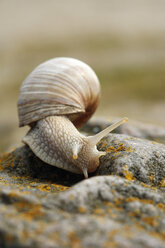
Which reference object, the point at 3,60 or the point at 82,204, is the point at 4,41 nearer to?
the point at 3,60

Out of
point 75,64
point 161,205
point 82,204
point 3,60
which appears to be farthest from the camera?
point 3,60

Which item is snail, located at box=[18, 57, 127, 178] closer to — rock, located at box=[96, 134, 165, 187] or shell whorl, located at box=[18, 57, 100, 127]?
shell whorl, located at box=[18, 57, 100, 127]

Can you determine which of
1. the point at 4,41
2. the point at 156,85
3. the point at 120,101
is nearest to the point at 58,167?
the point at 120,101

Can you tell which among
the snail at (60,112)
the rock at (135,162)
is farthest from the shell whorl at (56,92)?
the rock at (135,162)

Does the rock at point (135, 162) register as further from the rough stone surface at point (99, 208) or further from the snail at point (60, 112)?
the snail at point (60, 112)

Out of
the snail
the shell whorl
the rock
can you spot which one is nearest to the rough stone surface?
the rock

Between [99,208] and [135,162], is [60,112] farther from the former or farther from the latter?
[99,208]

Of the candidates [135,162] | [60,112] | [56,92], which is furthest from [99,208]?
[56,92]
